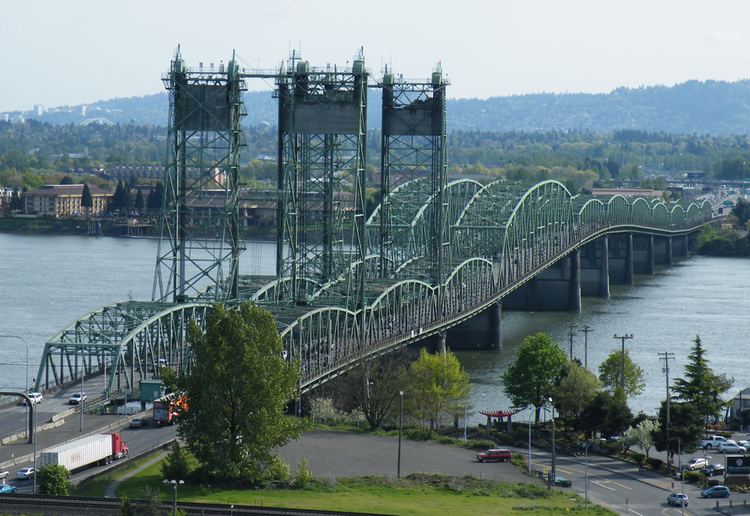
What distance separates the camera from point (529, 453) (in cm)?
6488

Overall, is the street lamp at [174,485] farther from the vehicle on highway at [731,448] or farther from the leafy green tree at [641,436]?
the vehicle on highway at [731,448]

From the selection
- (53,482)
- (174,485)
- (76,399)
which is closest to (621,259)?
(76,399)

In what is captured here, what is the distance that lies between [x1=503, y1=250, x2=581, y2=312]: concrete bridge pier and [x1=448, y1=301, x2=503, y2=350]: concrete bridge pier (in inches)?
964

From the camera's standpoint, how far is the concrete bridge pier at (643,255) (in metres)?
183

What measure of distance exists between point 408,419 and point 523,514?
72.3ft

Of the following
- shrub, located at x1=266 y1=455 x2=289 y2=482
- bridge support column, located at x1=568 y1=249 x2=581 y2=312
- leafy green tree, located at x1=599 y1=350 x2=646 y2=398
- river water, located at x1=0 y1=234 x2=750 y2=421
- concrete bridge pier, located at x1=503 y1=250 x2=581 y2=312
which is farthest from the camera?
concrete bridge pier, located at x1=503 y1=250 x2=581 y2=312

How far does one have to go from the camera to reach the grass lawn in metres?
53.4

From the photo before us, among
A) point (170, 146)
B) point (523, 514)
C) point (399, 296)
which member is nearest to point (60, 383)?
point (170, 146)

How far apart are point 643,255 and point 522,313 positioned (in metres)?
54.8

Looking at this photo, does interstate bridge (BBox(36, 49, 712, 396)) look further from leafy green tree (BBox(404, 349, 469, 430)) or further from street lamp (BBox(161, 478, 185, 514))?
street lamp (BBox(161, 478, 185, 514))

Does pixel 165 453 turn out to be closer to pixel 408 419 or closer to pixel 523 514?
pixel 523 514

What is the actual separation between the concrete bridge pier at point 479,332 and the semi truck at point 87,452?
5088cm

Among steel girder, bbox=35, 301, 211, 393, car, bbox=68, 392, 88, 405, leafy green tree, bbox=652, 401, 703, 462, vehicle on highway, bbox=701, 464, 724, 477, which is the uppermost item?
steel girder, bbox=35, 301, 211, 393

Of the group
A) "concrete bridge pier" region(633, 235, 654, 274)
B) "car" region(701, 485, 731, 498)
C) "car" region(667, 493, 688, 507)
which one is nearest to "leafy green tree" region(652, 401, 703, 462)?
"car" region(701, 485, 731, 498)
